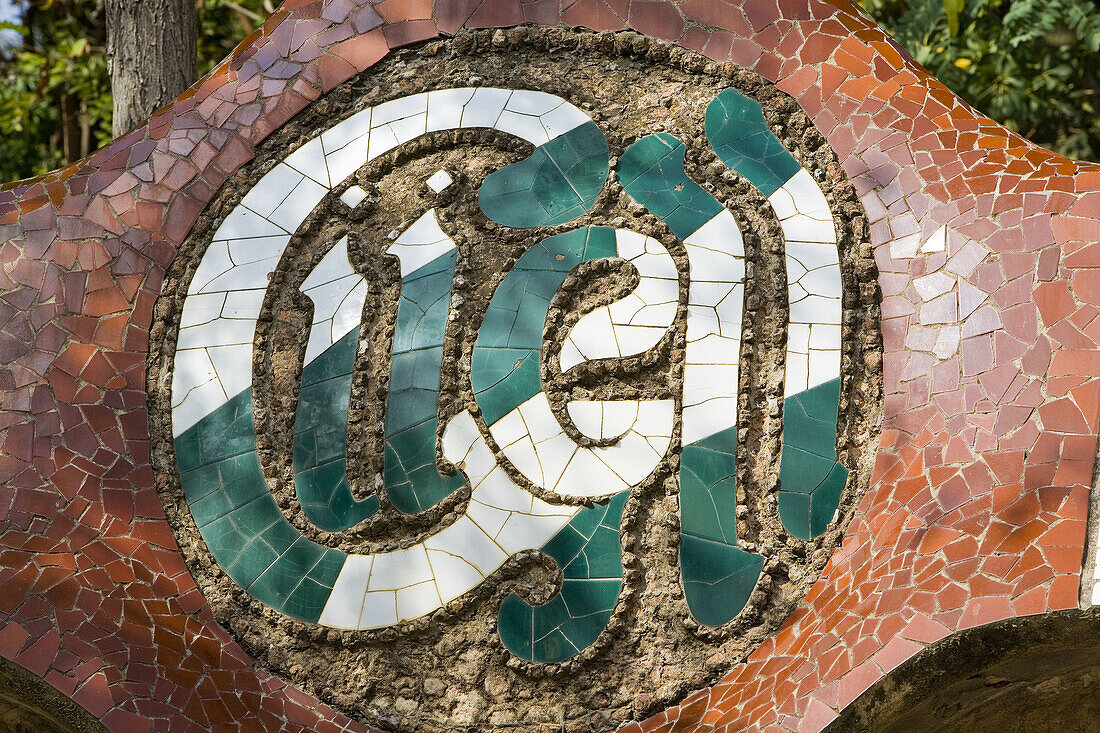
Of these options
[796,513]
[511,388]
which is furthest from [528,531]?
[796,513]

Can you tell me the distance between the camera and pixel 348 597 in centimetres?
402

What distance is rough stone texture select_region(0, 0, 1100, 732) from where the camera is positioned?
362 cm

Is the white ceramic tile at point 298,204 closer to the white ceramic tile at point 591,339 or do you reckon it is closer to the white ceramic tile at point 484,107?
the white ceramic tile at point 484,107

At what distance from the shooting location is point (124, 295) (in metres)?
4.51

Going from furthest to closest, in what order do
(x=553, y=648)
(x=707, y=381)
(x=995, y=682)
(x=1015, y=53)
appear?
1. (x=1015, y=53)
2. (x=707, y=381)
3. (x=553, y=648)
4. (x=995, y=682)

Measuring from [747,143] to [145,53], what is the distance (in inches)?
151

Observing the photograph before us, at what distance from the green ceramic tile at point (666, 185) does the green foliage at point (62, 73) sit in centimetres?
514

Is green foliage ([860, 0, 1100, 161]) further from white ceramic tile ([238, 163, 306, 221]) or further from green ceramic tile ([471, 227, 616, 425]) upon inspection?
white ceramic tile ([238, 163, 306, 221])

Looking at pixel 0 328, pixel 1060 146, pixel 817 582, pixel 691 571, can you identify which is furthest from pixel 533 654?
pixel 1060 146

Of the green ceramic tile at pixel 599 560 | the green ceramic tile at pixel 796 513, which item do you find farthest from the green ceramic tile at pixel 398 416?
the green ceramic tile at pixel 796 513

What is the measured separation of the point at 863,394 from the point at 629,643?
4.46 feet

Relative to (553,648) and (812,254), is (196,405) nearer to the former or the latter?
(553,648)

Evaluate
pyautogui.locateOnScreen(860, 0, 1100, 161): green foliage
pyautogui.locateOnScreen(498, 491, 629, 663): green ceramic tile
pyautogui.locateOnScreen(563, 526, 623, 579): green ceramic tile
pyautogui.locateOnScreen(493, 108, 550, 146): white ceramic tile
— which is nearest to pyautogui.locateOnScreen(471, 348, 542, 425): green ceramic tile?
pyautogui.locateOnScreen(498, 491, 629, 663): green ceramic tile

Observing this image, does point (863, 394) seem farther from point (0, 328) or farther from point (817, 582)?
point (0, 328)
